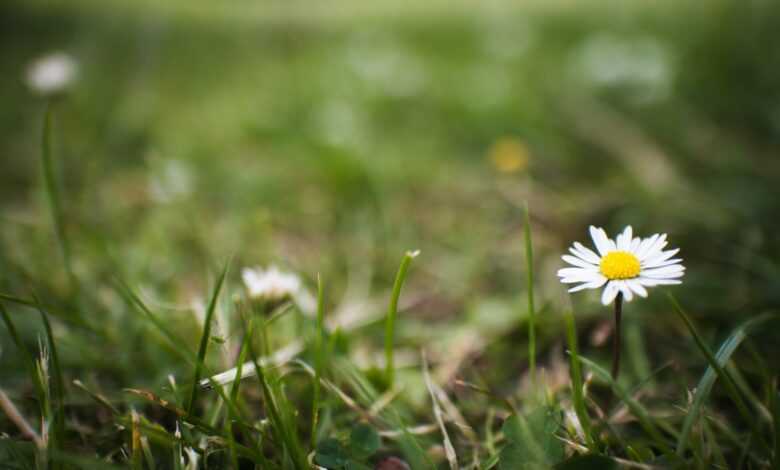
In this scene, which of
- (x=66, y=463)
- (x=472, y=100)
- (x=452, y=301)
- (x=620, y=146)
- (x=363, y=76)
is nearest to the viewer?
(x=66, y=463)

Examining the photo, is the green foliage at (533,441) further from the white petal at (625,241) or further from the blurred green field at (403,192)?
the white petal at (625,241)

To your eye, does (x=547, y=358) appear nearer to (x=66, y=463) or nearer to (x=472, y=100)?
A: (x=66, y=463)

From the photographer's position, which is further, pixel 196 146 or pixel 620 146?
pixel 196 146

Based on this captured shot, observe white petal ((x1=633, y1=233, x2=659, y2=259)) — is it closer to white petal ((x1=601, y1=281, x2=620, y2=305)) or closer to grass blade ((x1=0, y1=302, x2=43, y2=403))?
white petal ((x1=601, y1=281, x2=620, y2=305))

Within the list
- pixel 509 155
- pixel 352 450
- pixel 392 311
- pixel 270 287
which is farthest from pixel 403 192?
pixel 352 450

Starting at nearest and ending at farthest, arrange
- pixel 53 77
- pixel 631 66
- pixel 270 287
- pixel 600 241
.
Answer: pixel 600 241
pixel 270 287
pixel 53 77
pixel 631 66

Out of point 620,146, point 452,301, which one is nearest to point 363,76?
point 620,146

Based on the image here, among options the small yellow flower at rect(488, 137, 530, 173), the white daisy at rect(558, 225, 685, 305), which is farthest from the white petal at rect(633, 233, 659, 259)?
the small yellow flower at rect(488, 137, 530, 173)

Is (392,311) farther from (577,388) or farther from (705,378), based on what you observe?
(705,378)
